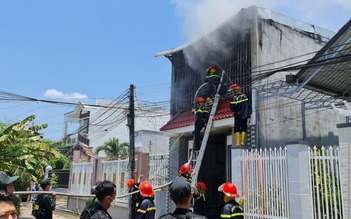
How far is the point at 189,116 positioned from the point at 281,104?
361cm

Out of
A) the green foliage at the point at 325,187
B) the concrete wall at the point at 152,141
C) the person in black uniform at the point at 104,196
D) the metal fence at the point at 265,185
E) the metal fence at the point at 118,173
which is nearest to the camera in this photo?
the person in black uniform at the point at 104,196

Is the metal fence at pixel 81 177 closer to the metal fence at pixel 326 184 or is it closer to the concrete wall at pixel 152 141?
the concrete wall at pixel 152 141

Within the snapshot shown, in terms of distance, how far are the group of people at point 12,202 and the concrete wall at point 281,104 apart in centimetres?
677

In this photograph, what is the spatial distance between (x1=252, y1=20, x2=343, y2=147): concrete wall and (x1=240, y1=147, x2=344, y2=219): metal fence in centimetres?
216

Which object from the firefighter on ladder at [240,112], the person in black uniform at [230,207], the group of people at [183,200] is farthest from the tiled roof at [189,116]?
the person in black uniform at [230,207]

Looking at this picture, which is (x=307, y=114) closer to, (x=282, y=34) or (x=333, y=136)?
(x=333, y=136)

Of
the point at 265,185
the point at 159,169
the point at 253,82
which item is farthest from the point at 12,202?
the point at 159,169

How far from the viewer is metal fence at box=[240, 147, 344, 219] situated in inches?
263

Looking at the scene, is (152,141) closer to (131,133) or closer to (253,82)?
(131,133)

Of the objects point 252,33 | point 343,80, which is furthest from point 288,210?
point 252,33

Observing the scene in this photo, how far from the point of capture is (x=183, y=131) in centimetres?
1242

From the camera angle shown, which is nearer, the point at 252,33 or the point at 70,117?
the point at 252,33

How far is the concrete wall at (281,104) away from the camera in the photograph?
10.5 meters

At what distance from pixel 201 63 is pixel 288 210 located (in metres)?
7.44
